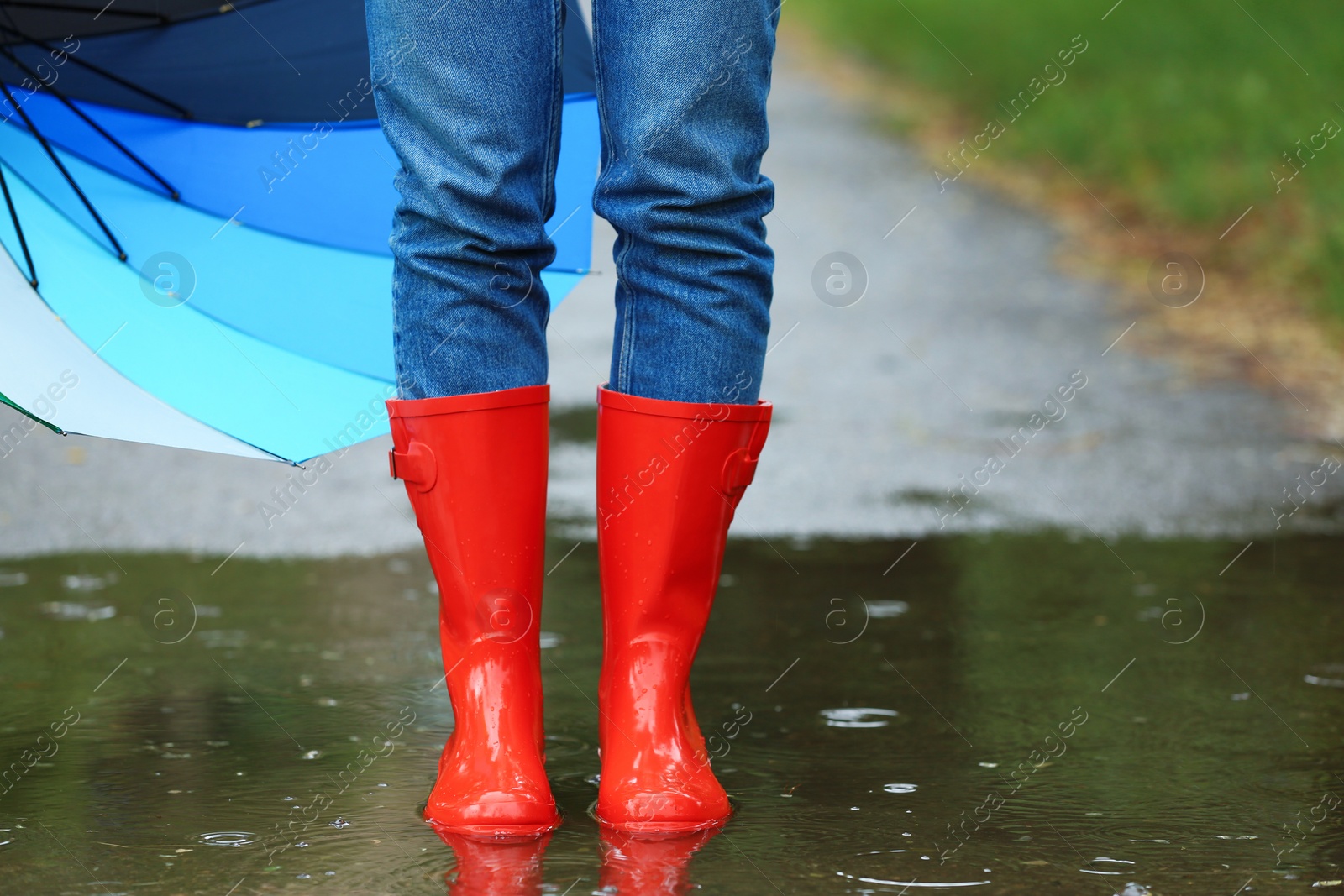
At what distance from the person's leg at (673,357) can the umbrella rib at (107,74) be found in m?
0.95

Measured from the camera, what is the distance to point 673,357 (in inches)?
57.5

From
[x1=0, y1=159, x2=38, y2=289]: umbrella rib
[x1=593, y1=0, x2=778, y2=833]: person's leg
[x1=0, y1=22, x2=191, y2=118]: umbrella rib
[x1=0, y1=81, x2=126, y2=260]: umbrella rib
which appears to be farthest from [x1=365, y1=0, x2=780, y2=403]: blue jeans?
[x1=0, y1=22, x2=191, y2=118]: umbrella rib

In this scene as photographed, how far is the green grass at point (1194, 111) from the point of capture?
527 centimetres

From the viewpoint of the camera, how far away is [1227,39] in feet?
23.1

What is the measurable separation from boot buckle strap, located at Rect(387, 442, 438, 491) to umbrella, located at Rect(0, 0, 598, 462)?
0.37 meters

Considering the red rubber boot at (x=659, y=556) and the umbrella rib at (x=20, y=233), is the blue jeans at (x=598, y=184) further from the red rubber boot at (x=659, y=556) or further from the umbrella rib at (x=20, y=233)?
the umbrella rib at (x=20, y=233)

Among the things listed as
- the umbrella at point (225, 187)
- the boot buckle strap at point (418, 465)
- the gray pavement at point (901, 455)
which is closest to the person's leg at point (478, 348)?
the boot buckle strap at point (418, 465)

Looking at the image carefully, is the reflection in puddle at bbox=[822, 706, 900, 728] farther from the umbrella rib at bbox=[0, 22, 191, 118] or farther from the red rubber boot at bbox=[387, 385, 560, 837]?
the umbrella rib at bbox=[0, 22, 191, 118]

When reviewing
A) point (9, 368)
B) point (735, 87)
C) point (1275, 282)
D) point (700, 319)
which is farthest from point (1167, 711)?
point (1275, 282)

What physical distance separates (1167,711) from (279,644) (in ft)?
3.72

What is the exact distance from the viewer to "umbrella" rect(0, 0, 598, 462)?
189cm

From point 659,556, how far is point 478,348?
0.26m

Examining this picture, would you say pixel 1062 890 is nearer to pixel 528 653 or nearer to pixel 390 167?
pixel 528 653

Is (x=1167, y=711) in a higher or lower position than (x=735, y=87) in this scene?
lower
